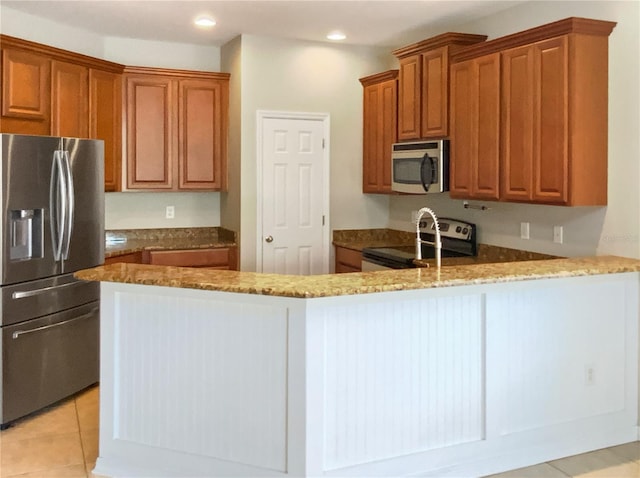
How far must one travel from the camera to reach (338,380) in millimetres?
2812

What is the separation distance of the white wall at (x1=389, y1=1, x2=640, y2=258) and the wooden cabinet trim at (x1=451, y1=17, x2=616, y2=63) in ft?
0.33

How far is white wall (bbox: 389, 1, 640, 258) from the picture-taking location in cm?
355

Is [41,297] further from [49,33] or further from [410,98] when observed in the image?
[410,98]

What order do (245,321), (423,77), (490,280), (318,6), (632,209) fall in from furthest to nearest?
1. (423,77)
2. (318,6)
3. (632,209)
4. (490,280)
5. (245,321)

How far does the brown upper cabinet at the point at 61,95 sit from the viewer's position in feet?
14.1

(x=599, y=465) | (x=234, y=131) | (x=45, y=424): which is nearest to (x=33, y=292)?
(x=45, y=424)

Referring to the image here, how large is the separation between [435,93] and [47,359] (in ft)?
10.1

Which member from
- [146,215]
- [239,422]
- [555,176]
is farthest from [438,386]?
[146,215]

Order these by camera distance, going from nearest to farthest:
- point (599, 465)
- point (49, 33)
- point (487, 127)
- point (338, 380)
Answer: point (338, 380) < point (599, 465) < point (487, 127) < point (49, 33)

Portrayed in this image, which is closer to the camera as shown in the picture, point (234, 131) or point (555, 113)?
point (555, 113)

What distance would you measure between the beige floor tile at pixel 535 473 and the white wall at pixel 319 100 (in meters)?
2.88

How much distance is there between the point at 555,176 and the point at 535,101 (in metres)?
0.46

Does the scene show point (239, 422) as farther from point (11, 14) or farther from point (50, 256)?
point (11, 14)

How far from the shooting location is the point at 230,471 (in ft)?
9.37
